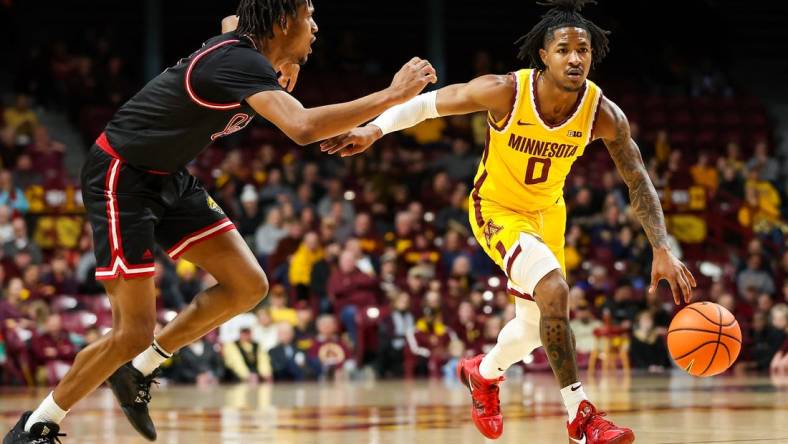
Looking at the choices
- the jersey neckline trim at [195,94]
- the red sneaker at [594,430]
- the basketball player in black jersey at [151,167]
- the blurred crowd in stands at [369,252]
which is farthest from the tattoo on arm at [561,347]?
the blurred crowd in stands at [369,252]

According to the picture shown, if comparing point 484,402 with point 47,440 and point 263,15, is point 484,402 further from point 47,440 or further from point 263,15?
point 263,15

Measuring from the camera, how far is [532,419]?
7555 mm

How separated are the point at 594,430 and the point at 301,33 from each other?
7.28ft

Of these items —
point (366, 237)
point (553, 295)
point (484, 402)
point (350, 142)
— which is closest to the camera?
point (350, 142)

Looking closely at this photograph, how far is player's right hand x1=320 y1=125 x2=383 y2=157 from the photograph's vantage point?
5.06 m

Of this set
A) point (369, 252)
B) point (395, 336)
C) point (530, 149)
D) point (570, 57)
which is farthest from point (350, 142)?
point (369, 252)

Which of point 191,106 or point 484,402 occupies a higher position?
point 191,106

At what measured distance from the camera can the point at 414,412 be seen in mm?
8273

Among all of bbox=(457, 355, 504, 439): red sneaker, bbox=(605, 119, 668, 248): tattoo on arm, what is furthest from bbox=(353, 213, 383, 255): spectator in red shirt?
bbox=(605, 119, 668, 248): tattoo on arm

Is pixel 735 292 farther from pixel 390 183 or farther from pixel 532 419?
pixel 532 419

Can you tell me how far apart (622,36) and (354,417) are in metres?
15.5

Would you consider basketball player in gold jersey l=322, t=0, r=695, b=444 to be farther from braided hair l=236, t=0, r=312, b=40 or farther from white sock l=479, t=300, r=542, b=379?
braided hair l=236, t=0, r=312, b=40

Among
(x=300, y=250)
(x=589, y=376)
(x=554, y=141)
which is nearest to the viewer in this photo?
(x=554, y=141)

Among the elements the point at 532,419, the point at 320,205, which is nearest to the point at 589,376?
the point at 320,205
